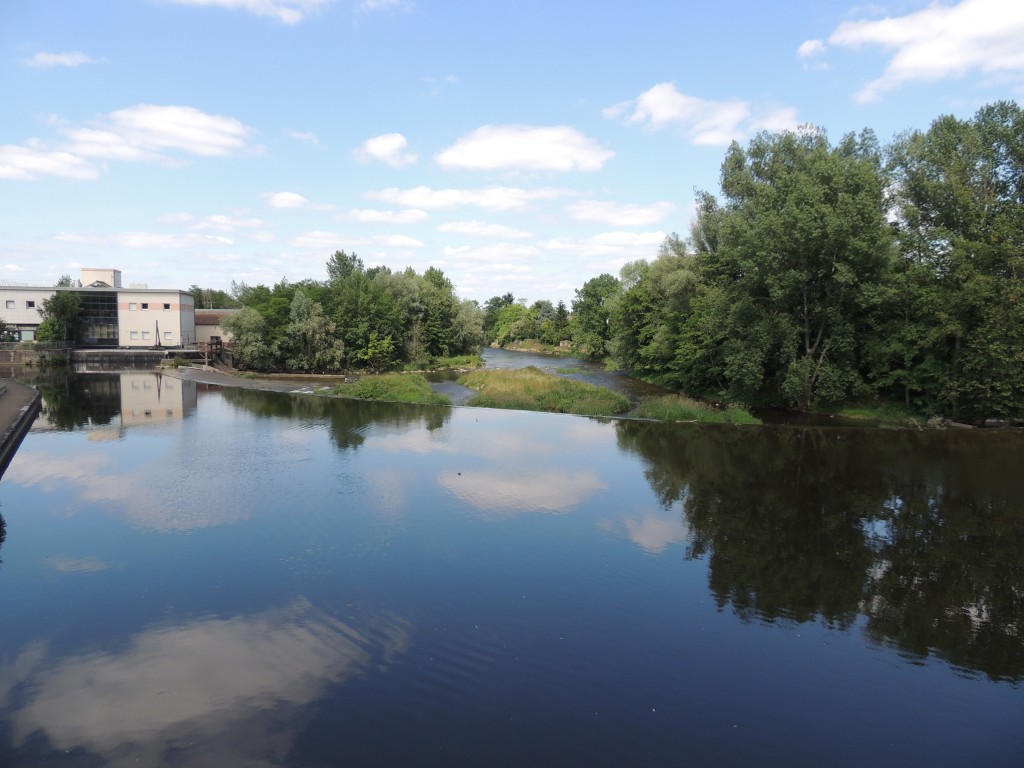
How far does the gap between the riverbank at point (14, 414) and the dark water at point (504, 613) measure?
47.8 inches

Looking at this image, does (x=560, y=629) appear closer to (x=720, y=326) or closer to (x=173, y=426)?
(x=173, y=426)

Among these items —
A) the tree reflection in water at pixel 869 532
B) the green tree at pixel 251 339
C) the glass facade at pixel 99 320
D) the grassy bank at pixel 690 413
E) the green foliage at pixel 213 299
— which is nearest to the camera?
the tree reflection in water at pixel 869 532

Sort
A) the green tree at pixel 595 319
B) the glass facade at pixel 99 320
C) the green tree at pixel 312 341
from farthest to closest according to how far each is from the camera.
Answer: the green tree at pixel 595 319
the glass facade at pixel 99 320
the green tree at pixel 312 341

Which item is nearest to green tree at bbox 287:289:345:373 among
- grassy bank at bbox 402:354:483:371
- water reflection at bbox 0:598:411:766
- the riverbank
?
grassy bank at bbox 402:354:483:371

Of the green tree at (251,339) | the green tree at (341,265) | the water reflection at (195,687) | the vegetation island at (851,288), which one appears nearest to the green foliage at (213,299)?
the green tree at (341,265)

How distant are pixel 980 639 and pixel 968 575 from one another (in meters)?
3.11

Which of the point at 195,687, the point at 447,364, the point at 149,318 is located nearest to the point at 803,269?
the point at 195,687

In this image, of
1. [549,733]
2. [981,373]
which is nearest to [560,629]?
[549,733]

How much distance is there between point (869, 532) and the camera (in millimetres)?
15727

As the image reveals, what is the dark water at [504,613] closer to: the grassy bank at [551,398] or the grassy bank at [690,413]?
the grassy bank at [690,413]

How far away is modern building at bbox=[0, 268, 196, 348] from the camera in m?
63.1

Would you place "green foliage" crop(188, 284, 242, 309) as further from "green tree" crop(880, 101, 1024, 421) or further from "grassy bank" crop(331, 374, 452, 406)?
"green tree" crop(880, 101, 1024, 421)

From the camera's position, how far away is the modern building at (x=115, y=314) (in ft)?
207

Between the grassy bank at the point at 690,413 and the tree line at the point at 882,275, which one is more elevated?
the tree line at the point at 882,275
